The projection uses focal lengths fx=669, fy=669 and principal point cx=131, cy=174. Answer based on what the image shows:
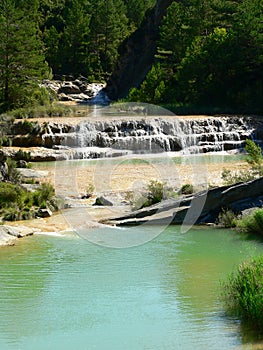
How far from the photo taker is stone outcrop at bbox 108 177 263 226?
57.7 feet

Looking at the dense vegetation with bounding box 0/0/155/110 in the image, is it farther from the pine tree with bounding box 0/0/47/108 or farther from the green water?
the green water

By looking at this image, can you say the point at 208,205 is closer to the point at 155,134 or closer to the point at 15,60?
the point at 155,134

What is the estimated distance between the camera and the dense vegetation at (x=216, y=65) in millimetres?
47125

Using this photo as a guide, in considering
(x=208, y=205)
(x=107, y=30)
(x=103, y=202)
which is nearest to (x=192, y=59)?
(x=103, y=202)

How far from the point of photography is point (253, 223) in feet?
53.2

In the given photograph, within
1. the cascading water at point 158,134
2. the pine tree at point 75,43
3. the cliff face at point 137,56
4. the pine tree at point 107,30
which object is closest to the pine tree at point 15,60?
the cascading water at point 158,134

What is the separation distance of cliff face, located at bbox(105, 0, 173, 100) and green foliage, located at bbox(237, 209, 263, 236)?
50525 mm

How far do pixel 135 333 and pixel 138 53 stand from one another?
61.9 meters

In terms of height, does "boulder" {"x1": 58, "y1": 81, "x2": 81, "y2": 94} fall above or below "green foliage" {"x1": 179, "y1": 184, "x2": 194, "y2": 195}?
below

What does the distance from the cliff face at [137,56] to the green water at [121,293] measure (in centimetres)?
5190

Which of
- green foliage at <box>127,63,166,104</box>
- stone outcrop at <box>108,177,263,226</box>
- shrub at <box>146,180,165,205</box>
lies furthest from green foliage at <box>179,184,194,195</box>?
green foliage at <box>127,63,166,104</box>

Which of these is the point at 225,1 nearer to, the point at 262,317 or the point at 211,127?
the point at 211,127

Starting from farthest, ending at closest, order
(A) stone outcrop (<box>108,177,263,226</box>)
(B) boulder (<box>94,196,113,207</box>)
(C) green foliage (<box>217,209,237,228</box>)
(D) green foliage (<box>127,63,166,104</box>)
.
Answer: (D) green foliage (<box>127,63,166,104</box>), (B) boulder (<box>94,196,113,207</box>), (A) stone outcrop (<box>108,177,263,226</box>), (C) green foliage (<box>217,209,237,228</box>)

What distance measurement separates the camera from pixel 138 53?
69.9 meters
